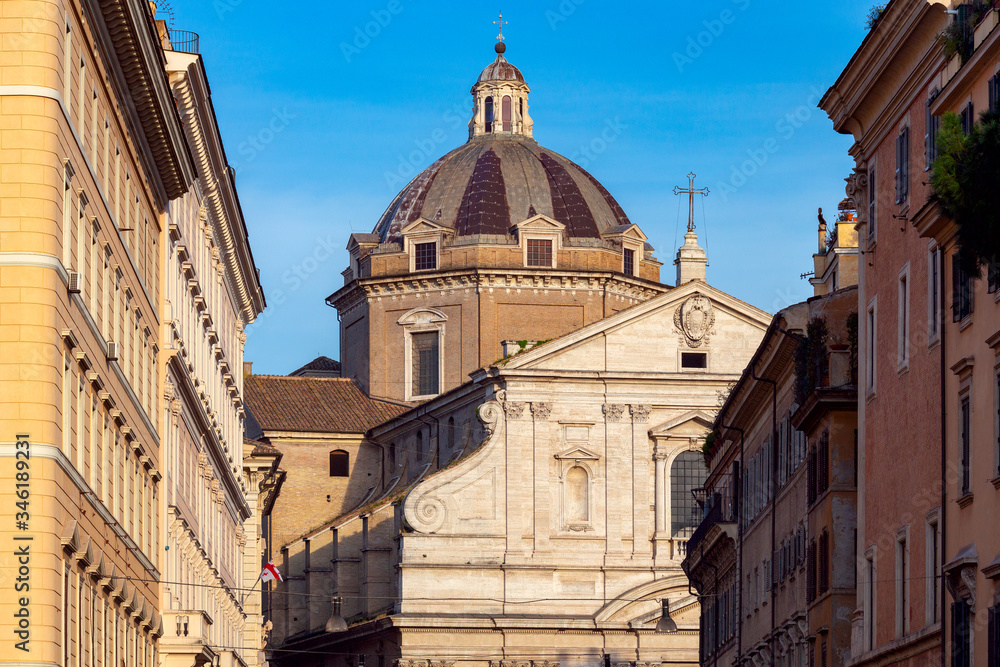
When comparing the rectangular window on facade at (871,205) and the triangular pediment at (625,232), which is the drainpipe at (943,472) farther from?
the triangular pediment at (625,232)

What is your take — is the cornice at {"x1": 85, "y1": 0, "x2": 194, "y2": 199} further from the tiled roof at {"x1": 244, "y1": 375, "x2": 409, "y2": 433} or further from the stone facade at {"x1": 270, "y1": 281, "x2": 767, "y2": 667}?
the tiled roof at {"x1": 244, "y1": 375, "x2": 409, "y2": 433}

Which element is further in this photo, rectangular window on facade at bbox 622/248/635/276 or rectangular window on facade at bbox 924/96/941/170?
rectangular window on facade at bbox 622/248/635/276

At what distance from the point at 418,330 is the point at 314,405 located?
18.4ft

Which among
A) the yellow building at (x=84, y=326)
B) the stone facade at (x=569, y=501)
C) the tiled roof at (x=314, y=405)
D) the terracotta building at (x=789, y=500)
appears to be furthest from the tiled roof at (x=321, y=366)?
the yellow building at (x=84, y=326)

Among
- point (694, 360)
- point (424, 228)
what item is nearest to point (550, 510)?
point (694, 360)

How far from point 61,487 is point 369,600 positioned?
50.9 m

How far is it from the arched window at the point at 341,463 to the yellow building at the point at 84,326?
1896 inches

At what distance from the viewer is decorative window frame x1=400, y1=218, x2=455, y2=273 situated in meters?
80.2

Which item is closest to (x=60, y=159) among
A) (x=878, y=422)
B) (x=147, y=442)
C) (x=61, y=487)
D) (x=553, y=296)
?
(x=61, y=487)

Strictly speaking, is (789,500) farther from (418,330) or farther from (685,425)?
(418,330)

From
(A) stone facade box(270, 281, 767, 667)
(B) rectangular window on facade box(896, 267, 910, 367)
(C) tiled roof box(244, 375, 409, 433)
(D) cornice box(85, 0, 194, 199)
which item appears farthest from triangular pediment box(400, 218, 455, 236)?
(B) rectangular window on facade box(896, 267, 910, 367)

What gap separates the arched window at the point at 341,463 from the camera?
82.4m

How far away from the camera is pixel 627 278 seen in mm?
79000

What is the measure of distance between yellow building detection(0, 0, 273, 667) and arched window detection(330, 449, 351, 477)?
48.2m
